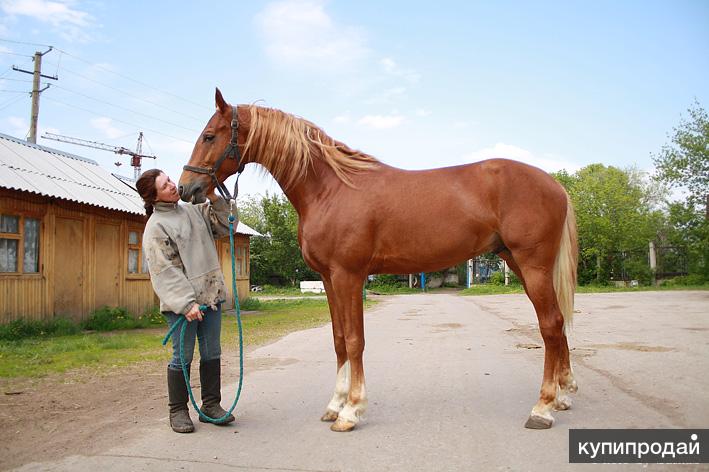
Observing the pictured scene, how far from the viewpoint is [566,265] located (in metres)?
4.15

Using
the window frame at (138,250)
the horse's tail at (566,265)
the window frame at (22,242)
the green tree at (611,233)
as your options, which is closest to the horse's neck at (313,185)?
the horse's tail at (566,265)

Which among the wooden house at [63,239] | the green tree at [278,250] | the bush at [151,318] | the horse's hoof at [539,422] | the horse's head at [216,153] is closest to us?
the horse's hoof at [539,422]

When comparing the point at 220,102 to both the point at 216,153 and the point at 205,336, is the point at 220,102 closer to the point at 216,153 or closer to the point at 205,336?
the point at 216,153

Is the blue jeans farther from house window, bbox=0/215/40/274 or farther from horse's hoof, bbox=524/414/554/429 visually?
house window, bbox=0/215/40/274

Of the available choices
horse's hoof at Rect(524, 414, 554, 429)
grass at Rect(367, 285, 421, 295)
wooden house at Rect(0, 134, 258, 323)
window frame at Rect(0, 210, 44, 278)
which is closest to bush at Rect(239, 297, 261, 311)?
wooden house at Rect(0, 134, 258, 323)

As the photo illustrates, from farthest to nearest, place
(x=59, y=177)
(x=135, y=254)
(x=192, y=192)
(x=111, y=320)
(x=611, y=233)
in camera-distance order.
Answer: (x=611, y=233)
(x=135, y=254)
(x=59, y=177)
(x=111, y=320)
(x=192, y=192)

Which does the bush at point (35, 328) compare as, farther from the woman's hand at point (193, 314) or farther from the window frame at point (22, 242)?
the woman's hand at point (193, 314)

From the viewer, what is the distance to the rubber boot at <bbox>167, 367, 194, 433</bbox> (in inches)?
144

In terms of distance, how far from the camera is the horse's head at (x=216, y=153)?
155 inches

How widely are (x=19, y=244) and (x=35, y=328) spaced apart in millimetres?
1726

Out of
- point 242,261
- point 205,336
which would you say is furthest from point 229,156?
point 242,261

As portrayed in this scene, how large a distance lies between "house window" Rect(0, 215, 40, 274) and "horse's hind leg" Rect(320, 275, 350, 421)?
8627 mm

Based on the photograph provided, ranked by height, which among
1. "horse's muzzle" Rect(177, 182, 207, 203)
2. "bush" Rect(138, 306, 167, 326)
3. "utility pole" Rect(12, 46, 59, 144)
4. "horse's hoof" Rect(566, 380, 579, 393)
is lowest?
"bush" Rect(138, 306, 167, 326)

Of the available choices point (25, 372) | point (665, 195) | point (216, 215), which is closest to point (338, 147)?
point (216, 215)
